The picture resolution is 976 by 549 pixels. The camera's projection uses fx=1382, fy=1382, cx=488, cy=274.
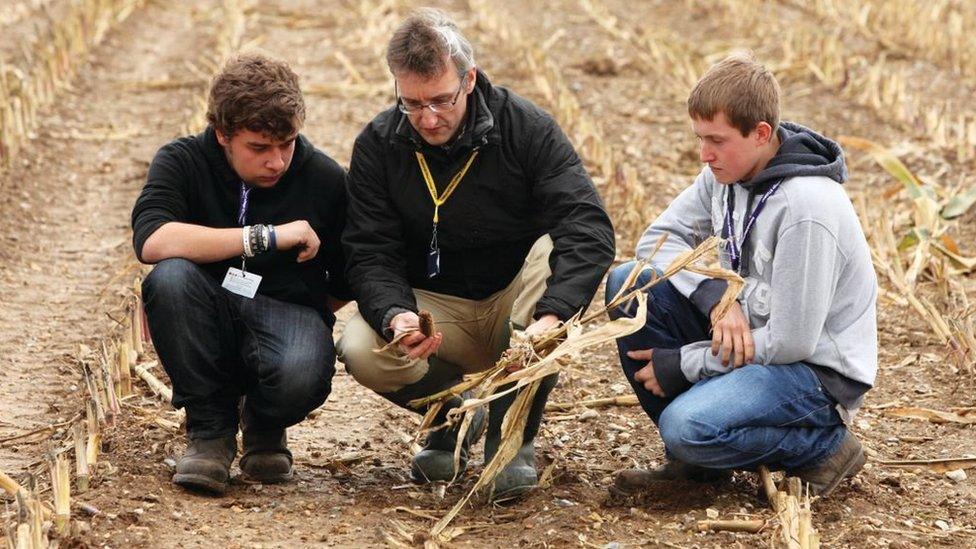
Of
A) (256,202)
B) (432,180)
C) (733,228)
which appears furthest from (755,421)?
(256,202)

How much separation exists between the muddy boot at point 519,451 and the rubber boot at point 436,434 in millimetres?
163

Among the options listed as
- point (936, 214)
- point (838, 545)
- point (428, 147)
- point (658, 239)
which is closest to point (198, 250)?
point (428, 147)

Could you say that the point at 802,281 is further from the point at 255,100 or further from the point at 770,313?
the point at 255,100

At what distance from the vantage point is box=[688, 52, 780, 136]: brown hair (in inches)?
150

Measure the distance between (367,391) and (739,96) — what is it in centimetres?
230

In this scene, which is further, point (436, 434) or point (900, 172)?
point (900, 172)

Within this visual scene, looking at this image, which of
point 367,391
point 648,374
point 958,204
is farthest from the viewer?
point 958,204

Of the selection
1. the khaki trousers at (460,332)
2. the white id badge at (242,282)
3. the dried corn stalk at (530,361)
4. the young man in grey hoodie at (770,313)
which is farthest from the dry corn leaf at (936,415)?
the white id badge at (242,282)

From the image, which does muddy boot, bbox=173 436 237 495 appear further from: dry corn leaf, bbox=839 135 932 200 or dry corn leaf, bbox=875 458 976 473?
dry corn leaf, bbox=839 135 932 200

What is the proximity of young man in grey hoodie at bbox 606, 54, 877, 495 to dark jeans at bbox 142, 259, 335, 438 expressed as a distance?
3.33 ft

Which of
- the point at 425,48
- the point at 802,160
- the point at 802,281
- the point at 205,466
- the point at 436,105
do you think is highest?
the point at 425,48

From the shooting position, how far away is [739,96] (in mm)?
3809

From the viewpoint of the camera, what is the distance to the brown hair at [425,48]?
4.01 meters

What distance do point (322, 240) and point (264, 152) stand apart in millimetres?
430
